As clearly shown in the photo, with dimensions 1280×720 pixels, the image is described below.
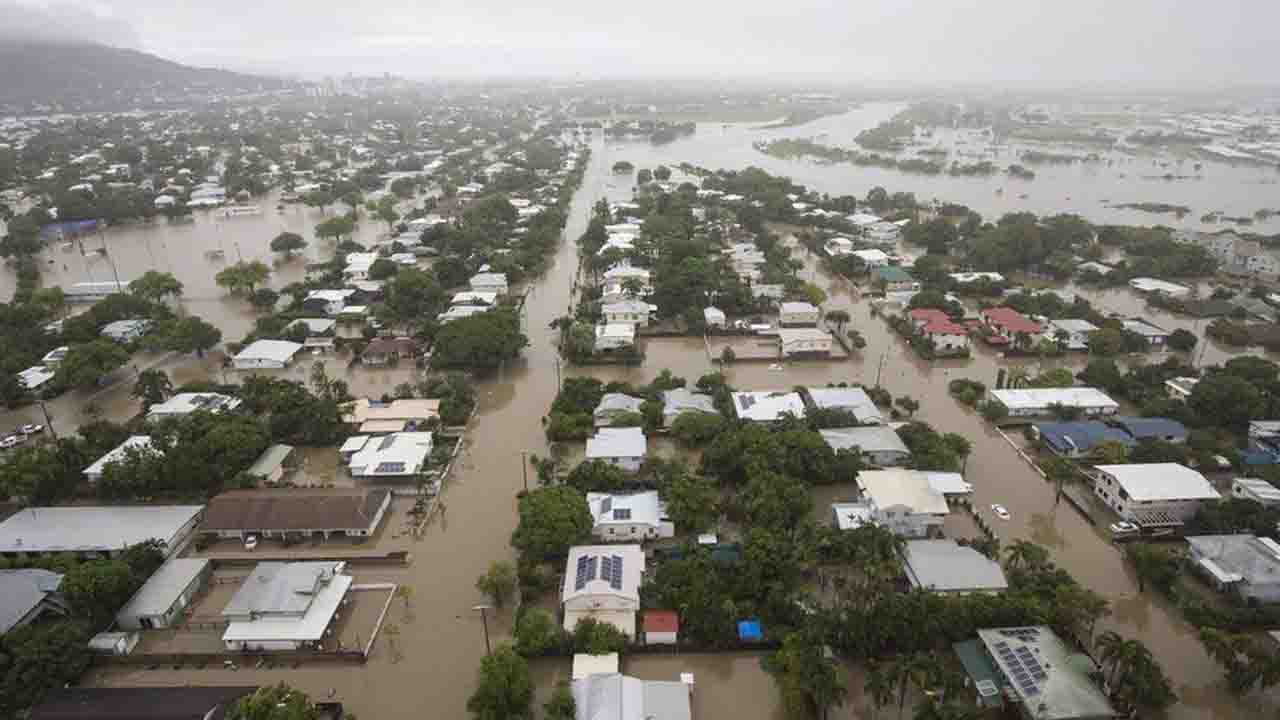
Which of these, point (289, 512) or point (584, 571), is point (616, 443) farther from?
point (289, 512)

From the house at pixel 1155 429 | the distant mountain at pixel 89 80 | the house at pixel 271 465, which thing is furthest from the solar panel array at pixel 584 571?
the distant mountain at pixel 89 80

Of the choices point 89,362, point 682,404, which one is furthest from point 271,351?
point 682,404

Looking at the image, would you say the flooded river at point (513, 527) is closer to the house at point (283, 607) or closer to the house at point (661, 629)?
the house at point (661, 629)

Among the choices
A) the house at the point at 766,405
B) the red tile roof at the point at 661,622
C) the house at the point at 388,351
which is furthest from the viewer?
the house at the point at 388,351

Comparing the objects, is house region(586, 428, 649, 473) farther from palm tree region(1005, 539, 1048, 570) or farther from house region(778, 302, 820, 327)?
house region(778, 302, 820, 327)

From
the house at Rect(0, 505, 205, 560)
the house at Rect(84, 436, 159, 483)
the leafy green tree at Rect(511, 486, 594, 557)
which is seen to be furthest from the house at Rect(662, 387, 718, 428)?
the house at Rect(84, 436, 159, 483)

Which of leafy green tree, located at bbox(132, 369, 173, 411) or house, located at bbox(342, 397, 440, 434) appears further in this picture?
leafy green tree, located at bbox(132, 369, 173, 411)
